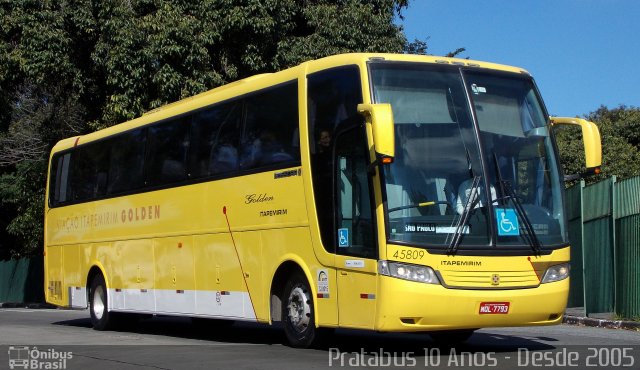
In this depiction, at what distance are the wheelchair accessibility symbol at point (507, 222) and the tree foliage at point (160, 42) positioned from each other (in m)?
13.7

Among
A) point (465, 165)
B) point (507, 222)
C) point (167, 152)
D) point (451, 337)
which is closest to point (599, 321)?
point (451, 337)

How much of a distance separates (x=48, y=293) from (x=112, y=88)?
6.48 metres

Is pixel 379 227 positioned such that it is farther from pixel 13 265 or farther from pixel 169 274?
pixel 13 265

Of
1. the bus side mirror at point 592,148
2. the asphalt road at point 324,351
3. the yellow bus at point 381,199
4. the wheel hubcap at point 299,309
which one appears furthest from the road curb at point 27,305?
the bus side mirror at point 592,148

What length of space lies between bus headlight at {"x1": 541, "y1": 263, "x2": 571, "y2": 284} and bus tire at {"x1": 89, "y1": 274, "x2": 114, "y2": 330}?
9.45 meters

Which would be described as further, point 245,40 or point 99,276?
point 245,40

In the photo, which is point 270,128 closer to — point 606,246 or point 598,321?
point 598,321

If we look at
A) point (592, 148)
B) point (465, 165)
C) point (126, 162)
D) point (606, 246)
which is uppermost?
point (126, 162)

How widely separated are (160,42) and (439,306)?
48.3 feet

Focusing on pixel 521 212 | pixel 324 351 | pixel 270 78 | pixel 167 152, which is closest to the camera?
pixel 521 212

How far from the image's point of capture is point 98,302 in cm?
1791

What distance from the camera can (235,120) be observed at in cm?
1342

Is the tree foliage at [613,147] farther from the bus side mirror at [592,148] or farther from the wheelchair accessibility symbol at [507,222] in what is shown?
the wheelchair accessibility symbol at [507,222]

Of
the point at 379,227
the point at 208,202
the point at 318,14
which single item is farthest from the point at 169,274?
the point at 318,14
